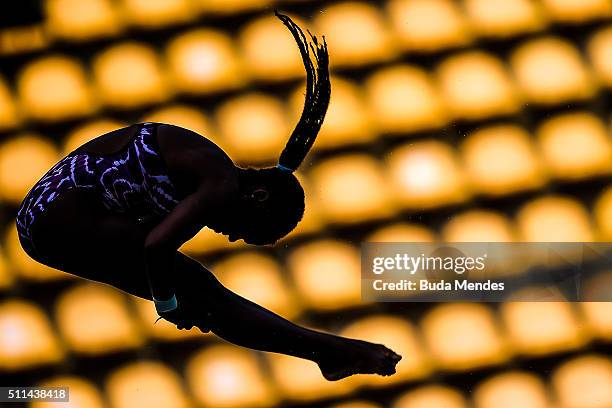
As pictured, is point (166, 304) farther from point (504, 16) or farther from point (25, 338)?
point (504, 16)

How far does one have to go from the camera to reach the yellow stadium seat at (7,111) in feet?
11.6

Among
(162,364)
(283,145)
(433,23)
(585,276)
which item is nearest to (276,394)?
(162,364)

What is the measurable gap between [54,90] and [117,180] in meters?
0.94

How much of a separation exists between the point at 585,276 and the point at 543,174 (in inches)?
15.1

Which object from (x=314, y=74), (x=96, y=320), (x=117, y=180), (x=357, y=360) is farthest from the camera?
(x=96, y=320)

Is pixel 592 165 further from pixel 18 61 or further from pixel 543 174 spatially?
pixel 18 61

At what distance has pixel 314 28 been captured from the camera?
3479 millimetres

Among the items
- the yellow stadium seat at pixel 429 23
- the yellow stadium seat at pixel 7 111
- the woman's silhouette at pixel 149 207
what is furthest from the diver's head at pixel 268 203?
the yellow stadium seat at pixel 7 111

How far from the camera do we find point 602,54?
139 inches

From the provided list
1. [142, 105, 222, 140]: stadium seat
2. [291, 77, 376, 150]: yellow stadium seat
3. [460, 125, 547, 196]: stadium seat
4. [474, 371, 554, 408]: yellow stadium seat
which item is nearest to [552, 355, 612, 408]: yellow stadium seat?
[474, 371, 554, 408]: yellow stadium seat

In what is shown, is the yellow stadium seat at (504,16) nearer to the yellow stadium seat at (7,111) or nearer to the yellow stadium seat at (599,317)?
the yellow stadium seat at (599,317)

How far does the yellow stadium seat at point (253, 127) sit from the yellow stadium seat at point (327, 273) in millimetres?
350

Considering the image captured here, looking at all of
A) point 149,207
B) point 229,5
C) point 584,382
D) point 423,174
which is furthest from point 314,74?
point 584,382

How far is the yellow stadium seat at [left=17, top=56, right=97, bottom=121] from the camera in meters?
3.54
